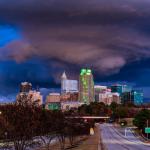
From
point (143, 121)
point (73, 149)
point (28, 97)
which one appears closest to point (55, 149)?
point (73, 149)

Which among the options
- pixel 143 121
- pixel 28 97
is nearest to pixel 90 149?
pixel 28 97

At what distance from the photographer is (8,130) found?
141ft

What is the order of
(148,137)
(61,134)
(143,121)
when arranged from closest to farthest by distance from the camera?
(61,134)
(148,137)
(143,121)

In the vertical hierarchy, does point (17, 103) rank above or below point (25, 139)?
above

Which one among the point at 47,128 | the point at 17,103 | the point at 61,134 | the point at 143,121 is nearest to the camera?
the point at 17,103

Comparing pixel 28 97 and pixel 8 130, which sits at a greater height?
pixel 28 97

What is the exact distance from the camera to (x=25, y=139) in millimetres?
42281

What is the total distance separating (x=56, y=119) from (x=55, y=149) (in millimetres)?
4710

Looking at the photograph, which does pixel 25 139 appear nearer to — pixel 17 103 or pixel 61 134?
pixel 17 103

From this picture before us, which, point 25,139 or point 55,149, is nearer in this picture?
point 25,139

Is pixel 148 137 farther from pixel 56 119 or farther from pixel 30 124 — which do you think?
pixel 30 124

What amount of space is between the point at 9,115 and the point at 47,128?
37864 mm

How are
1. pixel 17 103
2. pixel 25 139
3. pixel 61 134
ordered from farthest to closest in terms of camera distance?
pixel 61 134 < pixel 17 103 < pixel 25 139

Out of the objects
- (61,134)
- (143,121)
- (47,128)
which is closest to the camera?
(47,128)
